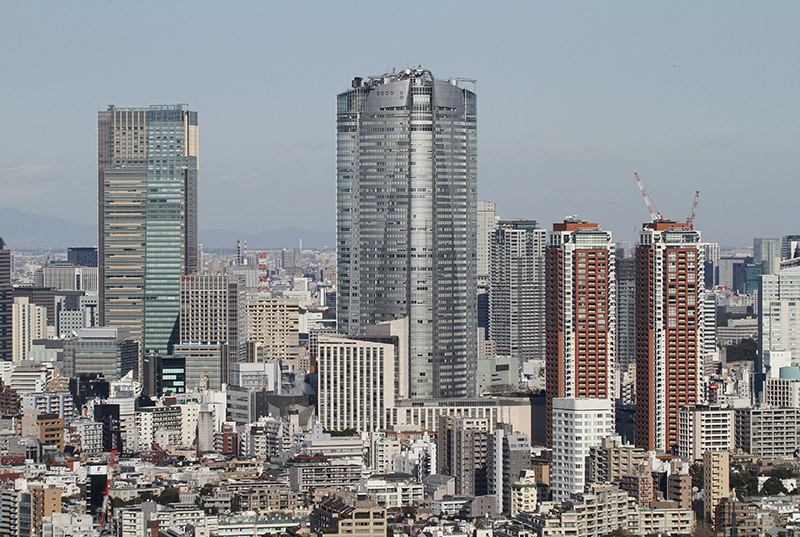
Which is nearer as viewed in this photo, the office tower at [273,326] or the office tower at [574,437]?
the office tower at [574,437]

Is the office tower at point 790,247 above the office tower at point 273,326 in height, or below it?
above

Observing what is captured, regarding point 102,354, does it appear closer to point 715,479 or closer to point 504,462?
point 504,462

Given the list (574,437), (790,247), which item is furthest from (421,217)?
(790,247)

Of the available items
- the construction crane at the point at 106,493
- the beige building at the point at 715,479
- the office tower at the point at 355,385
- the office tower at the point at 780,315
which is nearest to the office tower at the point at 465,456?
the beige building at the point at 715,479

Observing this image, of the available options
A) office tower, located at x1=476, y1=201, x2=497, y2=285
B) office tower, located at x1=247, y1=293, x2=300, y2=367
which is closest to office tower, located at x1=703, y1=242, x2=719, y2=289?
office tower, located at x1=476, y1=201, x2=497, y2=285

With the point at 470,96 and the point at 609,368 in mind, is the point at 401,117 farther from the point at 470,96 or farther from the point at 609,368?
the point at 609,368

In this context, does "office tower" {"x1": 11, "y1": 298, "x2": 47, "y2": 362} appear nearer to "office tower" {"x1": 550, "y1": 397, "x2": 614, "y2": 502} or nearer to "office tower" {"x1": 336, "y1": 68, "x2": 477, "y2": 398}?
"office tower" {"x1": 336, "y1": 68, "x2": 477, "y2": 398}

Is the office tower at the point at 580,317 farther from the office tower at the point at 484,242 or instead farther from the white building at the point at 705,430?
the office tower at the point at 484,242

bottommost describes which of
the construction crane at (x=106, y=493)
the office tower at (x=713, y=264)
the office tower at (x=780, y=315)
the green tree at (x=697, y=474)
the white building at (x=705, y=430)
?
the construction crane at (x=106, y=493)
